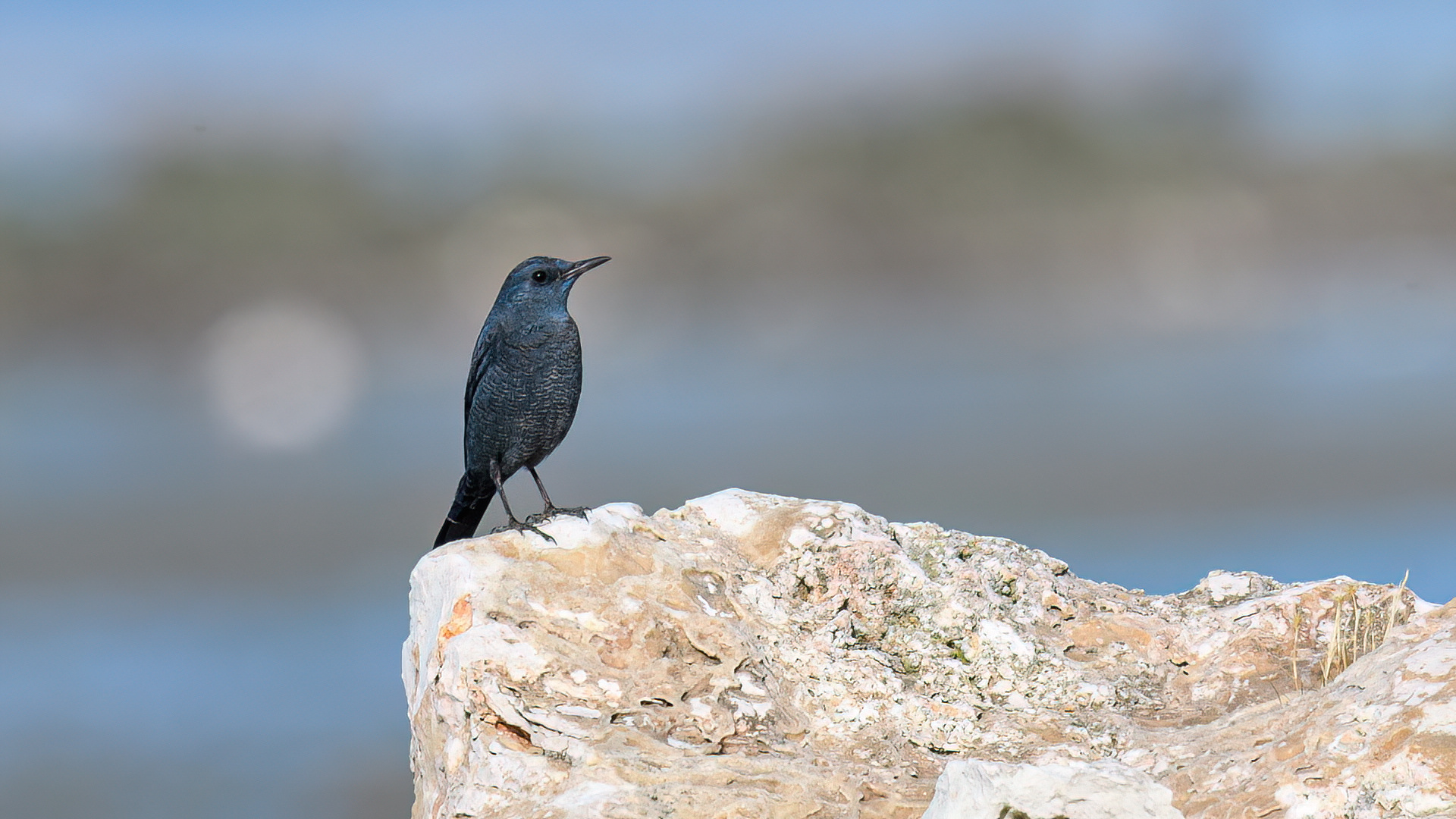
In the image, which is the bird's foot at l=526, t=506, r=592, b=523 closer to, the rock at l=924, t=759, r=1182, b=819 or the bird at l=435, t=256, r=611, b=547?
the bird at l=435, t=256, r=611, b=547

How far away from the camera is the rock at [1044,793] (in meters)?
3.12

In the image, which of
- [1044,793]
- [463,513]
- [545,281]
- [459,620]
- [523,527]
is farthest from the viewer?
[463,513]

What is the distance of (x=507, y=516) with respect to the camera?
5.29 m

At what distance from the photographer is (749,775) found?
3.60m

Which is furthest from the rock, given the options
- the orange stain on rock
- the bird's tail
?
the bird's tail

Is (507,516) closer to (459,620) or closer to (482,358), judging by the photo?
(482,358)

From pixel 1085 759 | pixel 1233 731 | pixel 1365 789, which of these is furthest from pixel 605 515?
pixel 1365 789

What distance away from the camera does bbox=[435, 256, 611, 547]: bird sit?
5.54 meters

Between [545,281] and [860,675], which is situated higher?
[545,281]

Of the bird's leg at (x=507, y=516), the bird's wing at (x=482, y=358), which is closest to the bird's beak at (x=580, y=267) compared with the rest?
the bird's wing at (x=482, y=358)

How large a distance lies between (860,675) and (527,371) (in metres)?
2.10

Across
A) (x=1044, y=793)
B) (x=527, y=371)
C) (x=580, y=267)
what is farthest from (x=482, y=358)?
(x=1044, y=793)

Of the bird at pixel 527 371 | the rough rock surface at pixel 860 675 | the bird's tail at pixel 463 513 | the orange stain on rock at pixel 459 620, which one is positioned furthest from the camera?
the bird's tail at pixel 463 513

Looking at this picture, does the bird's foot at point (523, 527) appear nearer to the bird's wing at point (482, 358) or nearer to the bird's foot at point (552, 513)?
the bird's foot at point (552, 513)
